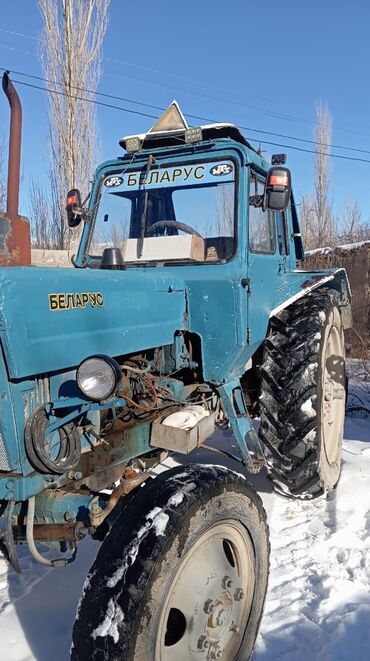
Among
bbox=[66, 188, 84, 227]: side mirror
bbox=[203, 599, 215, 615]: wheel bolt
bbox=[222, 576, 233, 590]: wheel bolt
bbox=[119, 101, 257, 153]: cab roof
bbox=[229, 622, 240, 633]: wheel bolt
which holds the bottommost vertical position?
bbox=[229, 622, 240, 633]: wheel bolt

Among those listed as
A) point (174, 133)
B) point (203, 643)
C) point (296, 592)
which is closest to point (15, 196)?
point (174, 133)

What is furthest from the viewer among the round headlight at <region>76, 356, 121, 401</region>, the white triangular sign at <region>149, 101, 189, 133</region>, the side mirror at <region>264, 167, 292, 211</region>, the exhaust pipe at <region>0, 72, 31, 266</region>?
the white triangular sign at <region>149, 101, 189, 133</region>

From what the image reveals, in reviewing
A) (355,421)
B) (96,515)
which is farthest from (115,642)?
(355,421)

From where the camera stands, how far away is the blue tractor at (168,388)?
73.0 inches

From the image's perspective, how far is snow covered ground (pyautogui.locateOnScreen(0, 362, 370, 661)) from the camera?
92.0 inches

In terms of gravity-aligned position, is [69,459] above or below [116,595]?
above

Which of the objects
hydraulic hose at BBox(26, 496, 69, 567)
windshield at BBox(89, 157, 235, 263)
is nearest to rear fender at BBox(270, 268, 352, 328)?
windshield at BBox(89, 157, 235, 263)

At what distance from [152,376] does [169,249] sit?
859mm

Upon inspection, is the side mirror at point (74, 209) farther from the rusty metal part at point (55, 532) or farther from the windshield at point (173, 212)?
the rusty metal part at point (55, 532)

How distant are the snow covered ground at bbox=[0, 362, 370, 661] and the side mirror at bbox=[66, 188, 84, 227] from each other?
2.11 m

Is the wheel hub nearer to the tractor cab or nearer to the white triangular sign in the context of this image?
the tractor cab

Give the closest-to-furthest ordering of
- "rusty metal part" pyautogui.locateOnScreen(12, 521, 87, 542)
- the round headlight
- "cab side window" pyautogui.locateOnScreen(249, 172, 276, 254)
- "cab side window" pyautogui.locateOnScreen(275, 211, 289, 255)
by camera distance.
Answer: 1. the round headlight
2. "rusty metal part" pyautogui.locateOnScreen(12, 521, 87, 542)
3. "cab side window" pyautogui.locateOnScreen(249, 172, 276, 254)
4. "cab side window" pyautogui.locateOnScreen(275, 211, 289, 255)

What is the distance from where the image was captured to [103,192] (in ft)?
12.2

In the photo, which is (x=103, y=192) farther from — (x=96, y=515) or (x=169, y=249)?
(x=96, y=515)
